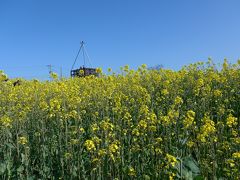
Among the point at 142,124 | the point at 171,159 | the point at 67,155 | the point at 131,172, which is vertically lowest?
the point at 131,172

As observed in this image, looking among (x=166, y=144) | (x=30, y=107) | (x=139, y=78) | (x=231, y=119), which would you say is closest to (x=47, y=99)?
(x=30, y=107)

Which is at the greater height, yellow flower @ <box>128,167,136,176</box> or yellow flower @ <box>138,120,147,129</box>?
yellow flower @ <box>138,120,147,129</box>

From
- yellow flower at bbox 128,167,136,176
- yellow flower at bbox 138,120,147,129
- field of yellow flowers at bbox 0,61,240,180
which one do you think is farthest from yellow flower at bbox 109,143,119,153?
yellow flower at bbox 138,120,147,129

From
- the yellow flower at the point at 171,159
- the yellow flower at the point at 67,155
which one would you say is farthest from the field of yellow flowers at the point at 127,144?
the yellow flower at the point at 67,155

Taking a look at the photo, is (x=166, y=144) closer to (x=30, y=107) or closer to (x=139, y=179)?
(x=139, y=179)

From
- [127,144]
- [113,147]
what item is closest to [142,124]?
[113,147]

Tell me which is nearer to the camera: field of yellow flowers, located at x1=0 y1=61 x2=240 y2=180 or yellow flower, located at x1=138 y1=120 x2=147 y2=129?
field of yellow flowers, located at x1=0 y1=61 x2=240 y2=180

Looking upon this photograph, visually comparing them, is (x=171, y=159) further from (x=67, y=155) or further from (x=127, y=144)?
(x=127, y=144)

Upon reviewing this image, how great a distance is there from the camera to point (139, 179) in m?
3.57

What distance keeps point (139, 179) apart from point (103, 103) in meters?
2.48

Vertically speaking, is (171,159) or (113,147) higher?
(113,147)

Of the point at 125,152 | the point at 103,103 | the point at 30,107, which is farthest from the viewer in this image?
the point at 30,107

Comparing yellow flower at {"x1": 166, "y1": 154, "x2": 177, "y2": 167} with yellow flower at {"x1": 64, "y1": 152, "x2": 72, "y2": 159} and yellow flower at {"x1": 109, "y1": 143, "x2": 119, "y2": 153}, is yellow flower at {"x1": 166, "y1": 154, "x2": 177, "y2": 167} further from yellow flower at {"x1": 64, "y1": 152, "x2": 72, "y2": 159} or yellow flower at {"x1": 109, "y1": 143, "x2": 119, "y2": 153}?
yellow flower at {"x1": 64, "y1": 152, "x2": 72, "y2": 159}

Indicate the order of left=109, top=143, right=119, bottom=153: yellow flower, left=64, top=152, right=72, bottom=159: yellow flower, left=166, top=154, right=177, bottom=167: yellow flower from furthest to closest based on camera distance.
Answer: left=64, top=152, right=72, bottom=159: yellow flower
left=109, top=143, right=119, bottom=153: yellow flower
left=166, top=154, right=177, bottom=167: yellow flower
